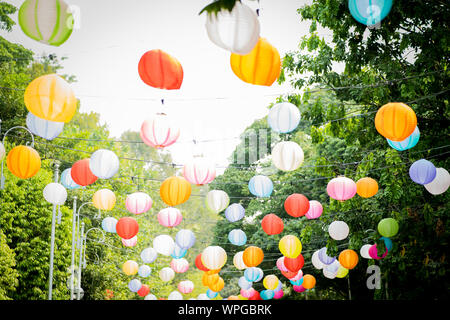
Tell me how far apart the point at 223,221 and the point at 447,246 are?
17112mm

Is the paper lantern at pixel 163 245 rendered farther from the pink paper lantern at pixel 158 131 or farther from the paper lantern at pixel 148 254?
the pink paper lantern at pixel 158 131

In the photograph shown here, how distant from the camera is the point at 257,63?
5609 millimetres

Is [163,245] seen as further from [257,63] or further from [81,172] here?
[257,63]

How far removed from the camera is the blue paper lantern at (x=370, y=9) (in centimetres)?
650

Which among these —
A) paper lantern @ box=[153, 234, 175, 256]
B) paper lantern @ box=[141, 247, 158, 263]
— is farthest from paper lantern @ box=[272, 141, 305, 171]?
paper lantern @ box=[141, 247, 158, 263]

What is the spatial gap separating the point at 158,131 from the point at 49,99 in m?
2.15

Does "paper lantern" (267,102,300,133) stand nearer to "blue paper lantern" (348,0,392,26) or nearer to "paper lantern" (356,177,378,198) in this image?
"blue paper lantern" (348,0,392,26)

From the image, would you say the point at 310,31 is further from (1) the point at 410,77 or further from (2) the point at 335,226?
(2) the point at 335,226

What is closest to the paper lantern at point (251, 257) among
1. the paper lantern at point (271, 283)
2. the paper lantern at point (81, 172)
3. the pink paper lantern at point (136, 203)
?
the pink paper lantern at point (136, 203)

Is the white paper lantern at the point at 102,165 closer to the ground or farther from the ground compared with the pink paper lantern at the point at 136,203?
farther from the ground

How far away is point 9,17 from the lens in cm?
2425

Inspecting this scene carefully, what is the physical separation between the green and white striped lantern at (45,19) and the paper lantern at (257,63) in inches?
72.4

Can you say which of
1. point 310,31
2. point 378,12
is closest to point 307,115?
point 310,31

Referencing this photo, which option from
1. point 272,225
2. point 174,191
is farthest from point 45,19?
point 272,225
